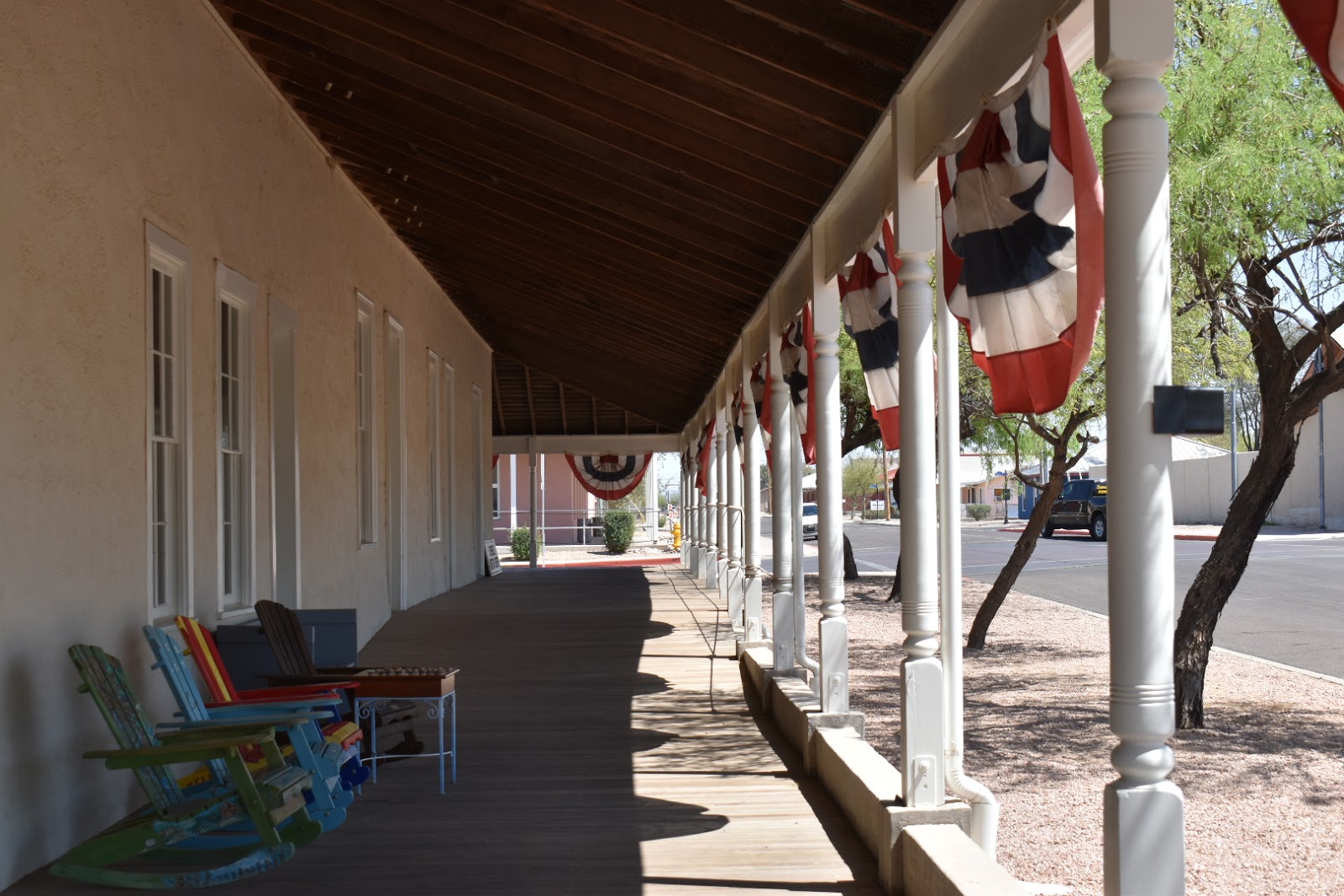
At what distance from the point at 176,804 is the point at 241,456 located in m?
3.06

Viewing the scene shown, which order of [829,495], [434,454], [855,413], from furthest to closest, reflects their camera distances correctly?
[855,413]
[434,454]
[829,495]

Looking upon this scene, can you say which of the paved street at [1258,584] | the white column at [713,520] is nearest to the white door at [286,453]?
the white column at [713,520]

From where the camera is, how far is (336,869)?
4352mm

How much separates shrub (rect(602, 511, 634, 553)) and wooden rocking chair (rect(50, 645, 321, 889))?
26.6 m

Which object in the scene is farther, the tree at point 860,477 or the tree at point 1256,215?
the tree at point 860,477

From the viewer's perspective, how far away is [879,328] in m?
5.38

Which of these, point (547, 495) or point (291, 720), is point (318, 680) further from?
point (547, 495)

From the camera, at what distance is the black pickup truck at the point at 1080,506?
32.0 m

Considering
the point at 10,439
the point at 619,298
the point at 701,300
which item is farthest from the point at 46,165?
the point at 619,298

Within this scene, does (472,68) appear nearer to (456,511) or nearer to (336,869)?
(336,869)

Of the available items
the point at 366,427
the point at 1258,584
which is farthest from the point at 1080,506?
the point at 366,427

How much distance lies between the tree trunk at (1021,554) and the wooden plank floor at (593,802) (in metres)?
3.15

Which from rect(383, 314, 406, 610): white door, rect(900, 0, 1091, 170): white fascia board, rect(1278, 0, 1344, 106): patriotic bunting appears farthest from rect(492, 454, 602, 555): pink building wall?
rect(1278, 0, 1344, 106): patriotic bunting

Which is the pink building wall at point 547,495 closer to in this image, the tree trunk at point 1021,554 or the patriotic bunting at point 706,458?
the patriotic bunting at point 706,458
